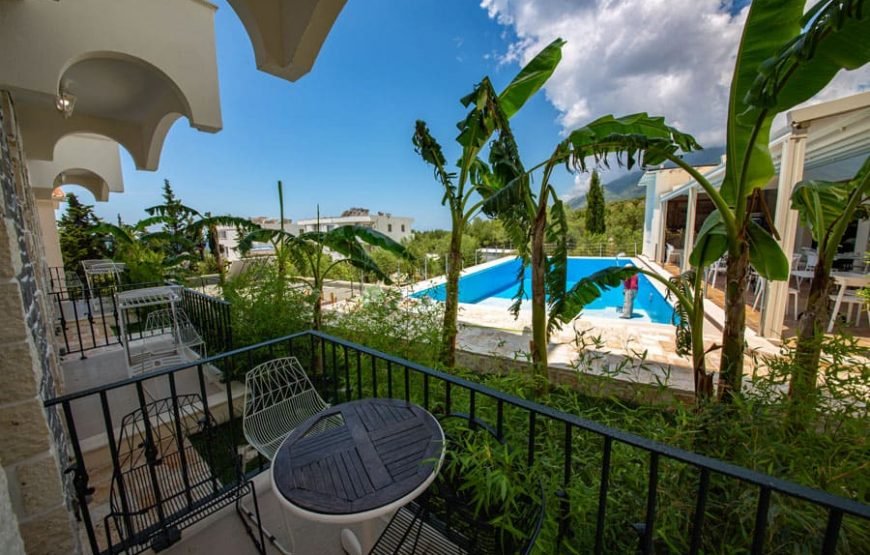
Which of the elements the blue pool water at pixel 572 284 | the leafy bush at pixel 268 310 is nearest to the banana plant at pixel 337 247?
the leafy bush at pixel 268 310

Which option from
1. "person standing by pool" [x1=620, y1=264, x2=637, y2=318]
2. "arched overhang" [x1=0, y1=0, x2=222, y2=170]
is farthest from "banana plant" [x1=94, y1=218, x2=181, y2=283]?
"person standing by pool" [x1=620, y1=264, x2=637, y2=318]

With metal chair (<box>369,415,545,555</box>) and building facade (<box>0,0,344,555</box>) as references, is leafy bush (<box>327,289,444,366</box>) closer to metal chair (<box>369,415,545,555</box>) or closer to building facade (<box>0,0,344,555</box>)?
metal chair (<box>369,415,545,555</box>)

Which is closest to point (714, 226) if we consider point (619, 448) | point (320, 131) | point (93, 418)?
point (619, 448)

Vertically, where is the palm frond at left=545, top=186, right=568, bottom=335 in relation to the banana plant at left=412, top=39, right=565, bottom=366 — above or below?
below

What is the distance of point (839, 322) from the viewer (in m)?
1.71

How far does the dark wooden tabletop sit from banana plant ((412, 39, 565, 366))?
6.57 feet

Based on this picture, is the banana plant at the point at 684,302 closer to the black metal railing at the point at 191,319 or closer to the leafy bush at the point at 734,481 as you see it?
the leafy bush at the point at 734,481

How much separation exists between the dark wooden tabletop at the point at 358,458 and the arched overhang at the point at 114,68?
3.35 m

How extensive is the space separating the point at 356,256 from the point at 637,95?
1710 centimetres

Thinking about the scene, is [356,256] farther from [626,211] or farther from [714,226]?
[626,211]

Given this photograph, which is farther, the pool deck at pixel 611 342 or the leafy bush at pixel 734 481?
the pool deck at pixel 611 342

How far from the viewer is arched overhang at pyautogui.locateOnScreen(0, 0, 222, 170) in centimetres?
247

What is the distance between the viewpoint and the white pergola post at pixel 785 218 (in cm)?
453

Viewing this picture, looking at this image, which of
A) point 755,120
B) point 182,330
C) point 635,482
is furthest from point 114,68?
point 755,120
